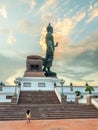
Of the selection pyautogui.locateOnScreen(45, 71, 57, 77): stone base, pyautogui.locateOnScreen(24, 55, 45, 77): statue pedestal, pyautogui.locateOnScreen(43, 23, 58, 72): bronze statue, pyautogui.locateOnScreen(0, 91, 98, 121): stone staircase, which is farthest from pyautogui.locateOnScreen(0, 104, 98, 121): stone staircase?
pyautogui.locateOnScreen(43, 23, 58, 72): bronze statue

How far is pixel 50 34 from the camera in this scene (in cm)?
5034

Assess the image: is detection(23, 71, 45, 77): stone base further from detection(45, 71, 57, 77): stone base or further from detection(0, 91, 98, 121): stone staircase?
detection(0, 91, 98, 121): stone staircase

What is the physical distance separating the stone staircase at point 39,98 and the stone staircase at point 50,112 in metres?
6.11

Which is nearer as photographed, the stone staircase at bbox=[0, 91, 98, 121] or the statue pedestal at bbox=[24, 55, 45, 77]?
the stone staircase at bbox=[0, 91, 98, 121]

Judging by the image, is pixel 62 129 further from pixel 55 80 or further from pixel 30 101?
pixel 55 80

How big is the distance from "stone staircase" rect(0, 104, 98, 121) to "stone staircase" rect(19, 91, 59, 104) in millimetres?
6109

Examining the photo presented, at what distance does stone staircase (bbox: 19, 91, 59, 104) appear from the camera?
30.3 meters

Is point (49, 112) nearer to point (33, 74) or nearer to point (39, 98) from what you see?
point (39, 98)

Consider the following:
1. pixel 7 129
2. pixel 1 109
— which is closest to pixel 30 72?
pixel 1 109

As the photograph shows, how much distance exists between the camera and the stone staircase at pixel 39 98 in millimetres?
30297

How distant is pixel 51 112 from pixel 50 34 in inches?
1183

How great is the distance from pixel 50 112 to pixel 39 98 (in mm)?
9826

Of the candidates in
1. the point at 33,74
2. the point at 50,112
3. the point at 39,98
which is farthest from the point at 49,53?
the point at 50,112

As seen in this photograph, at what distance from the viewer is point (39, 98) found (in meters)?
32.1
